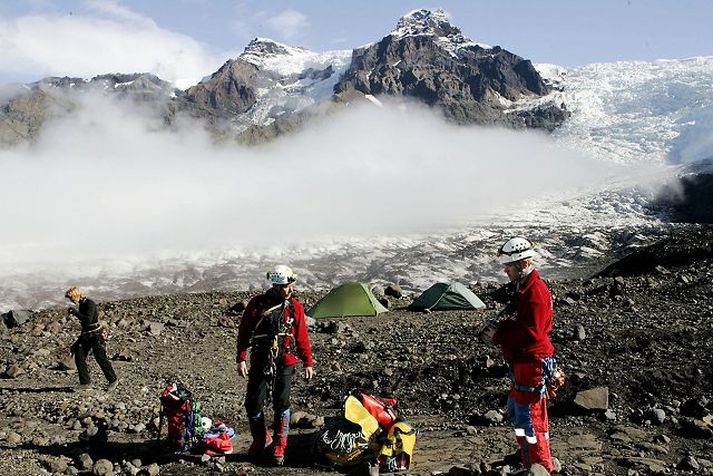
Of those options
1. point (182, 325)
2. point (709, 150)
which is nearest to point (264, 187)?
point (709, 150)

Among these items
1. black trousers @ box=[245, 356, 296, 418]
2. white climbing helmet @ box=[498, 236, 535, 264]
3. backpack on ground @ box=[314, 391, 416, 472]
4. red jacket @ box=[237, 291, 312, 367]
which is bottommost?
backpack on ground @ box=[314, 391, 416, 472]

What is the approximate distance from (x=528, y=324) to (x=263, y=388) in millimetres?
3076

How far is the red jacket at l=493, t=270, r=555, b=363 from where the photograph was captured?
227 inches

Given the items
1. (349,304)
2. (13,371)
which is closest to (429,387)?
(13,371)

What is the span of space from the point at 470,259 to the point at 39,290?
32.5 metres

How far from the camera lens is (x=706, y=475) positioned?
251 inches

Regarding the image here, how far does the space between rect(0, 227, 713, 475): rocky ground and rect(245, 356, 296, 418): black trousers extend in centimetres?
67

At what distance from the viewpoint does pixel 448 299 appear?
2030 cm

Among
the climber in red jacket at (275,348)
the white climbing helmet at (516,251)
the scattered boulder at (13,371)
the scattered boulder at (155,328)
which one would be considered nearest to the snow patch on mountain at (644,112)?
the scattered boulder at (155,328)

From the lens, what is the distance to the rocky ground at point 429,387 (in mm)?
7230

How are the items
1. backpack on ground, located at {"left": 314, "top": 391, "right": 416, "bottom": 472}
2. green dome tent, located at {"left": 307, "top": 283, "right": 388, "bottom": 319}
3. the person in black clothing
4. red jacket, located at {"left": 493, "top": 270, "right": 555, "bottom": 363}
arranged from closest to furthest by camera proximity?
red jacket, located at {"left": 493, "top": 270, "right": 555, "bottom": 363} → backpack on ground, located at {"left": 314, "top": 391, "right": 416, "bottom": 472} → the person in black clothing → green dome tent, located at {"left": 307, "top": 283, "right": 388, "bottom": 319}

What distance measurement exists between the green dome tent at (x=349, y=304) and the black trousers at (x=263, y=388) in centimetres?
1281

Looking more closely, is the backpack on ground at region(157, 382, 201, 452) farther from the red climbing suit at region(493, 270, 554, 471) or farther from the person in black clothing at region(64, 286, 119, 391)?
the person in black clothing at region(64, 286, 119, 391)

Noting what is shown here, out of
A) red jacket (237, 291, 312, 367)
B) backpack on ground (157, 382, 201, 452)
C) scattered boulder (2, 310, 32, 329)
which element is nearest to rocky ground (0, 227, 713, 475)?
backpack on ground (157, 382, 201, 452)
